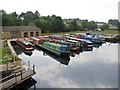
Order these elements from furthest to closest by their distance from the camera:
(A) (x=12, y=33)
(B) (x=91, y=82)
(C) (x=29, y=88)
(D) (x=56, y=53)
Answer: (A) (x=12, y=33), (D) (x=56, y=53), (B) (x=91, y=82), (C) (x=29, y=88)

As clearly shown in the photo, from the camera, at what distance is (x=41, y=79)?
26703 mm

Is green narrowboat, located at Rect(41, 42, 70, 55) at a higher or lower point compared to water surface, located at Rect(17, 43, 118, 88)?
higher

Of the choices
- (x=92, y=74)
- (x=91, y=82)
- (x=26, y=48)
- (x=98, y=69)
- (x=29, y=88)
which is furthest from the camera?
(x=26, y=48)

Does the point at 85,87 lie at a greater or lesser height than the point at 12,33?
lesser

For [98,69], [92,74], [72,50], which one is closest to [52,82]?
[92,74]

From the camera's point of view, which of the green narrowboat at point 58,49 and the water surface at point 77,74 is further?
the green narrowboat at point 58,49

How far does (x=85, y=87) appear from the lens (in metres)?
24.0

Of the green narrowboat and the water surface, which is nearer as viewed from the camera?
the water surface

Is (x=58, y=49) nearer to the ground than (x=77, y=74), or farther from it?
farther from it

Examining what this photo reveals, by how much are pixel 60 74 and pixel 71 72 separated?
186 centimetres

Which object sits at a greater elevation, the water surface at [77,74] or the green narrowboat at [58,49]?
the green narrowboat at [58,49]

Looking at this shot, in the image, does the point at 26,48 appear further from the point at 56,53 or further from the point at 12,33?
the point at 12,33

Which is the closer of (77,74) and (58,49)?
(77,74)

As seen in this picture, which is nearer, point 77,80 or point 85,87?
point 85,87
